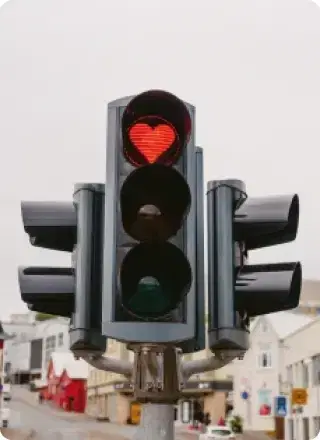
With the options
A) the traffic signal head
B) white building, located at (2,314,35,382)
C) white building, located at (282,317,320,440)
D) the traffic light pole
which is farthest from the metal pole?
white building, located at (282,317,320,440)

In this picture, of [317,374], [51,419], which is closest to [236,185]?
[51,419]

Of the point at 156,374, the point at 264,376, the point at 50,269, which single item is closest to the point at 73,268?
the point at 50,269

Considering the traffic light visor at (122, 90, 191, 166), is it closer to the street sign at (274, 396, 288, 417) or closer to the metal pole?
the metal pole

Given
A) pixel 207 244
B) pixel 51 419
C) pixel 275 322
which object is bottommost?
pixel 51 419

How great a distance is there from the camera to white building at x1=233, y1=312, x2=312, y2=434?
363 cm

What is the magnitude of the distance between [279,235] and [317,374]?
2.98 metres

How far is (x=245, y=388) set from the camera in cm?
392

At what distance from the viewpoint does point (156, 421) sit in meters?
0.66

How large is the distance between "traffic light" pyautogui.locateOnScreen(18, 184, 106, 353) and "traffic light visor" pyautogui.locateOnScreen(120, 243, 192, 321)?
5 cm

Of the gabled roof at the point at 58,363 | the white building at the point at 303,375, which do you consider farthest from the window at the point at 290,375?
the gabled roof at the point at 58,363

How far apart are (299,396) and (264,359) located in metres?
0.27

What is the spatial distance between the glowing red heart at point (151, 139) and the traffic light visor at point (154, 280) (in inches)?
3.2

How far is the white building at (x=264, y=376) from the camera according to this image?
3635 millimetres

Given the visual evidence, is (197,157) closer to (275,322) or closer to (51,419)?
(51,419)
